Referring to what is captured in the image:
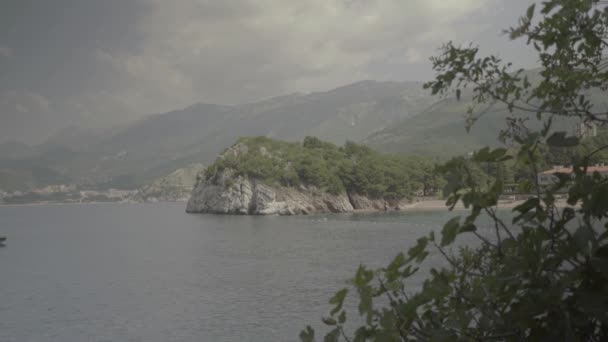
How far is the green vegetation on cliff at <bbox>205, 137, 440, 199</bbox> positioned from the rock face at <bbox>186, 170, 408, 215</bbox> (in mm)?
1514

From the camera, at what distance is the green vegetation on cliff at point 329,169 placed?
11019 centimetres

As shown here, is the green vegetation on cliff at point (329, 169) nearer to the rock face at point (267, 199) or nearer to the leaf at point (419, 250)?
the rock face at point (267, 199)

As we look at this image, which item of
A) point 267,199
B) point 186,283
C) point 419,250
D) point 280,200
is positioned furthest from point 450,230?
point 267,199

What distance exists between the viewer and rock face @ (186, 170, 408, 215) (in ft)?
360

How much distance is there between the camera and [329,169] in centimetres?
11394

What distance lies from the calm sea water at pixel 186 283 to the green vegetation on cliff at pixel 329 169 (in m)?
39.9

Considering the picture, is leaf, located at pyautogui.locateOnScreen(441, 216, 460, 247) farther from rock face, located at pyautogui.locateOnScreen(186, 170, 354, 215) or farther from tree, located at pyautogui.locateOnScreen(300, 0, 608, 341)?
rock face, located at pyautogui.locateOnScreen(186, 170, 354, 215)

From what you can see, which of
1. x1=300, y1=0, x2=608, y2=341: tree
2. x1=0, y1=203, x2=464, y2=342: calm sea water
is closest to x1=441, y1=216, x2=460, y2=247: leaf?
x1=300, y1=0, x2=608, y2=341: tree

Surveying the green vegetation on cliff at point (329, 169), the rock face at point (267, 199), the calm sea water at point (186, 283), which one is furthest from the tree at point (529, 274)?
the rock face at point (267, 199)

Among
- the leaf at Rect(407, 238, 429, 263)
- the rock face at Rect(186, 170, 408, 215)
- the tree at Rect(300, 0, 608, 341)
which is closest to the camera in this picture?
the tree at Rect(300, 0, 608, 341)

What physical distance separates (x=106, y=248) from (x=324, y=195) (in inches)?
2174

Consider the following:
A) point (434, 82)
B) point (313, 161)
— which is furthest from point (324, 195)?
point (434, 82)

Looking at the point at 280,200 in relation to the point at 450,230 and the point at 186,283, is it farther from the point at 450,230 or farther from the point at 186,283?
the point at 450,230

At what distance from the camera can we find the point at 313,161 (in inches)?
4461
